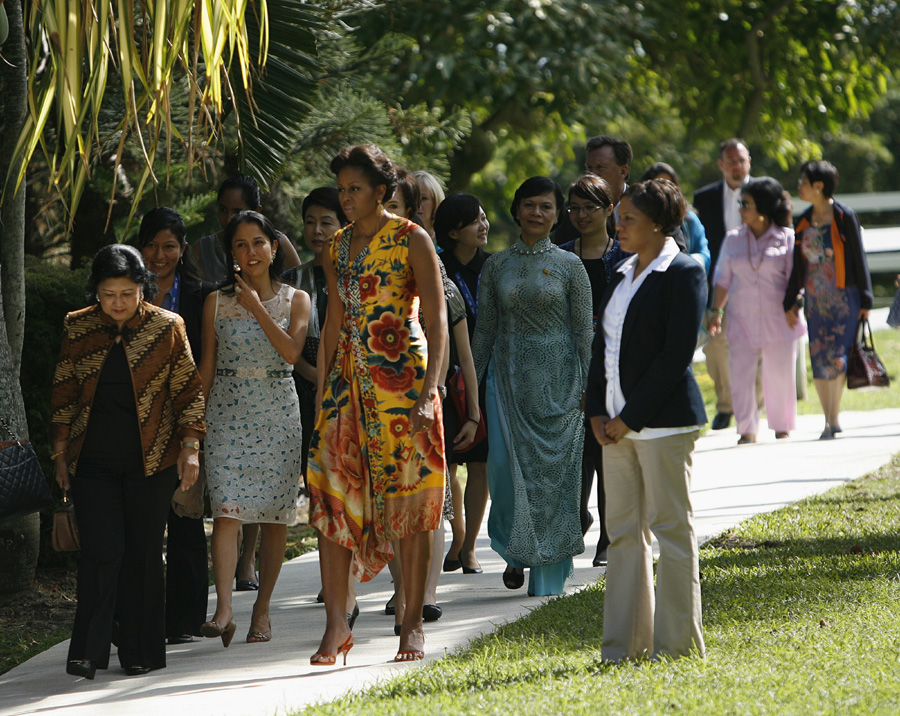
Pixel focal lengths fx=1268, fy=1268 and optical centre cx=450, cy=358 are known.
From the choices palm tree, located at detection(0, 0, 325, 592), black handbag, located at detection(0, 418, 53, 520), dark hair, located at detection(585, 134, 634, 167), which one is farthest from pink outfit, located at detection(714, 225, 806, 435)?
black handbag, located at detection(0, 418, 53, 520)

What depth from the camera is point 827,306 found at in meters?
10.8

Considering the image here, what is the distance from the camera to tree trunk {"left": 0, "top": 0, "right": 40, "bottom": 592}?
6.75m

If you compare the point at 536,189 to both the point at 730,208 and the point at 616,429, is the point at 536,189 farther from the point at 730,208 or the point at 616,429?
the point at 730,208

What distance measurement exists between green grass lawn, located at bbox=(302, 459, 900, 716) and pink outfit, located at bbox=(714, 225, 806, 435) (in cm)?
421

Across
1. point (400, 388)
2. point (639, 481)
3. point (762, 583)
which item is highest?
point (400, 388)

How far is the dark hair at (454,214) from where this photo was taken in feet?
22.1

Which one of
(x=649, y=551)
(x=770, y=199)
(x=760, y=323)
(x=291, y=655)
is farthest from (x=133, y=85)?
(x=760, y=323)

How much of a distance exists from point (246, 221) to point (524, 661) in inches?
91.7

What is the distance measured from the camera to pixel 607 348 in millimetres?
4641

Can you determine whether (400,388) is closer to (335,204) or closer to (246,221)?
(246,221)

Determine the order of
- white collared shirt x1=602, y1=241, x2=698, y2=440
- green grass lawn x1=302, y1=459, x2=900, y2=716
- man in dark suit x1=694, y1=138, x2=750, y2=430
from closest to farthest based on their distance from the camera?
green grass lawn x1=302, y1=459, x2=900, y2=716 < white collared shirt x1=602, y1=241, x2=698, y2=440 < man in dark suit x1=694, y1=138, x2=750, y2=430

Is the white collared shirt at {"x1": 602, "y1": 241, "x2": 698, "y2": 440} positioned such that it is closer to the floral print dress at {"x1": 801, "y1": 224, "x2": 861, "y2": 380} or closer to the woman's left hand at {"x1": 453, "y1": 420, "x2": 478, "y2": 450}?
the woman's left hand at {"x1": 453, "y1": 420, "x2": 478, "y2": 450}

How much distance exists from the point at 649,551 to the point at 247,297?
2.17 m

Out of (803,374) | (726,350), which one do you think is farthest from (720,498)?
(803,374)
